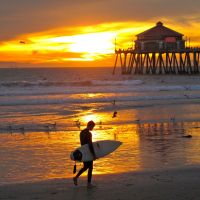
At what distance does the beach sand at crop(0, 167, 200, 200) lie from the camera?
7.99 m

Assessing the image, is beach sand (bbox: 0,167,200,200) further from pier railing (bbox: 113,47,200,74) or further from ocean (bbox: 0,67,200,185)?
pier railing (bbox: 113,47,200,74)

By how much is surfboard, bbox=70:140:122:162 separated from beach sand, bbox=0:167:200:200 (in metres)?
0.49

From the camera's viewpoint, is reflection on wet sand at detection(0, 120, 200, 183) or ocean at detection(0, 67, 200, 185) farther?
ocean at detection(0, 67, 200, 185)

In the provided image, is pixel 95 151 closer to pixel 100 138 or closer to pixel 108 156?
pixel 108 156

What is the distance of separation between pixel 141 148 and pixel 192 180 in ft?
12.2

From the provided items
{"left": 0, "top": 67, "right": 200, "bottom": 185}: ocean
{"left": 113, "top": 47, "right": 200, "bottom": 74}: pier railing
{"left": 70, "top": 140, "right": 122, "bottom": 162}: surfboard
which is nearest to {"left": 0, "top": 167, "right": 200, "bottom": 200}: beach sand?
{"left": 70, "top": 140, "right": 122, "bottom": 162}: surfboard

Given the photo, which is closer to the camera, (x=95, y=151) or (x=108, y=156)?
(x=95, y=151)

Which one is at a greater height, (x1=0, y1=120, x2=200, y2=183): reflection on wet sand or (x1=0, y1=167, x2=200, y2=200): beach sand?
(x1=0, y1=120, x2=200, y2=183): reflection on wet sand

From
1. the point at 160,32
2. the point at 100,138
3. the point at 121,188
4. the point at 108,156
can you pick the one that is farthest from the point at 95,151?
the point at 160,32

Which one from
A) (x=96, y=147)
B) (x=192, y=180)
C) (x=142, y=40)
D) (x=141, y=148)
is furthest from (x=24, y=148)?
(x=142, y=40)

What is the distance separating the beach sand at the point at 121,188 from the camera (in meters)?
7.99

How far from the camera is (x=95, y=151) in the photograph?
359 inches

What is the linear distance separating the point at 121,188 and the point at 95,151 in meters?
0.98

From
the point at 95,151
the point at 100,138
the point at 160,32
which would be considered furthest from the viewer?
the point at 160,32
